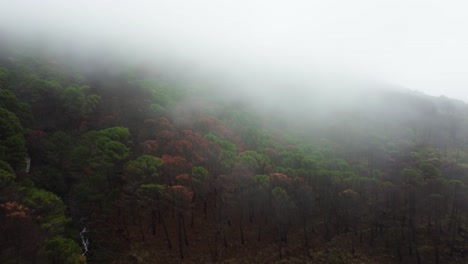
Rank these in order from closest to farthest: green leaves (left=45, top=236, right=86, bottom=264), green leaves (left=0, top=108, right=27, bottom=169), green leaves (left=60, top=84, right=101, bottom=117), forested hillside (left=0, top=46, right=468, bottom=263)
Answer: green leaves (left=45, top=236, right=86, bottom=264) → forested hillside (left=0, top=46, right=468, bottom=263) → green leaves (left=0, top=108, right=27, bottom=169) → green leaves (left=60, top=84, right=101, bottom=117)

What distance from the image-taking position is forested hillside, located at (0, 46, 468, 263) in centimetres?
4331

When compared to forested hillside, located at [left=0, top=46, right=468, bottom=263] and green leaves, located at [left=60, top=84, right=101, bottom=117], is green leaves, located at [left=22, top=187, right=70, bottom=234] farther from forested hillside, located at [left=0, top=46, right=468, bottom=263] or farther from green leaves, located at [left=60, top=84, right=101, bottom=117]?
green leaves, located at [left=60, top=84, right=101, bottom=117]

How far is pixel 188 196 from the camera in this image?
153ft

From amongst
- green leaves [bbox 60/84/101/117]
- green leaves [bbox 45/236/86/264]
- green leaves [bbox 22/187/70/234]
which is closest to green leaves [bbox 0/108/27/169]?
green leaves [bbox 22/187/70/234]

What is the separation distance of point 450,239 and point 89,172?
2487 inches

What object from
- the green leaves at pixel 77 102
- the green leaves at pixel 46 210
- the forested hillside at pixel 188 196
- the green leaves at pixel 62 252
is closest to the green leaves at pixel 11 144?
the forested hillside at pixel 188 196

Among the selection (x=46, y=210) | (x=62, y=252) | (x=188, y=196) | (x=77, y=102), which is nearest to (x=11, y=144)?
(x=46, y=210)

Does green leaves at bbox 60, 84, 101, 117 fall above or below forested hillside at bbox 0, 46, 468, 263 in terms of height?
above

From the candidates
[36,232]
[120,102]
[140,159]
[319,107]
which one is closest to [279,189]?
[140,159]

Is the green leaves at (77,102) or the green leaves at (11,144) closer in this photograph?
the green leaves at (11,144)

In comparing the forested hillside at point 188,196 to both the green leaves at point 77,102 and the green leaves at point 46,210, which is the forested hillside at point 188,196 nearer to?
the green leaves at point 46,210

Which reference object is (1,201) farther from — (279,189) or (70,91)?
(70,91)

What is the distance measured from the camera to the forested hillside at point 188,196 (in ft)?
142

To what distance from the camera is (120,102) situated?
3425 inches
